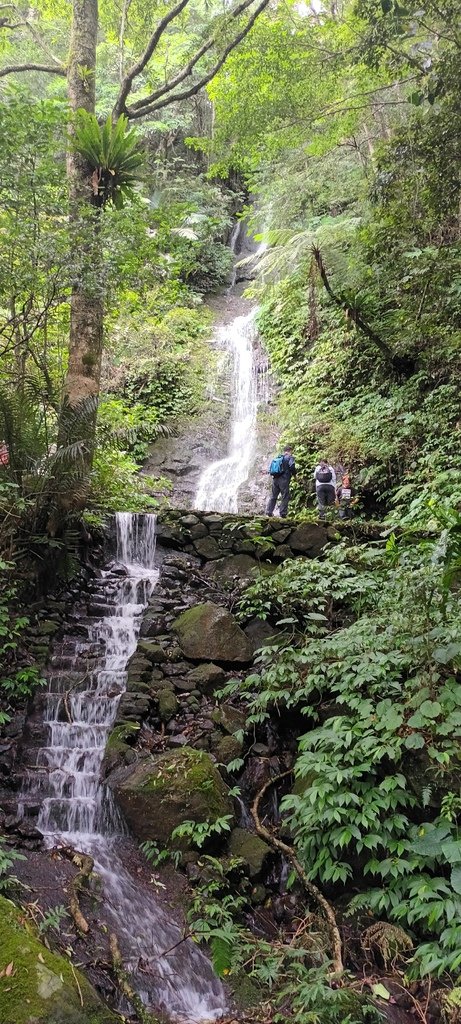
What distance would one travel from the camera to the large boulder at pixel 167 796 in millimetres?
4617

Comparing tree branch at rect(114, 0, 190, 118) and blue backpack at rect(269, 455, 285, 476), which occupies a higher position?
tree branch at rect(114, 0, 190, 118)

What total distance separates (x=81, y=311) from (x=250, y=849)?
250 inches

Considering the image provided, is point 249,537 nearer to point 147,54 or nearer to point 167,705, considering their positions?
point 167,705

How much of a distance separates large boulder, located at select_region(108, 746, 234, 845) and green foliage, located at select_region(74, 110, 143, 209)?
6481 mm

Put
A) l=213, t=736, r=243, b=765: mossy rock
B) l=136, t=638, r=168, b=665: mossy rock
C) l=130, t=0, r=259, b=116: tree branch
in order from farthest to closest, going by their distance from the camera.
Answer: l=130, t=0, r=259, b=116: tree branch, l=136, t=638, r=168, b=665: mossy rock, l=213, t=736, r=243, b=765: mossy rock

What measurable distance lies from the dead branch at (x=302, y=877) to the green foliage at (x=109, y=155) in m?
6.82

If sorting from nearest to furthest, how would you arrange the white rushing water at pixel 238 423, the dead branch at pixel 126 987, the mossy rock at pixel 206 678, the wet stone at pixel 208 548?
the dead branch at pixel 126 987, the mossy rock at pixel 206 678, the wet stone at pixel 208 548, the white rushing water at pixel 238 423

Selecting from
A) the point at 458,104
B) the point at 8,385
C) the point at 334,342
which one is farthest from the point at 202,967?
the point at 334,342

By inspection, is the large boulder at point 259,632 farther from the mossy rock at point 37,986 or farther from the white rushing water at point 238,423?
the white rushing water at point 238,423

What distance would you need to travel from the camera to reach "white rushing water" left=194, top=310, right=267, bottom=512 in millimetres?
12914

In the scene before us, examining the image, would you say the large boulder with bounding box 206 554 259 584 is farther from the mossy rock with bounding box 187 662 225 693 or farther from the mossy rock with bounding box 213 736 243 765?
the mossy rock with bounding box 213 736 243 765

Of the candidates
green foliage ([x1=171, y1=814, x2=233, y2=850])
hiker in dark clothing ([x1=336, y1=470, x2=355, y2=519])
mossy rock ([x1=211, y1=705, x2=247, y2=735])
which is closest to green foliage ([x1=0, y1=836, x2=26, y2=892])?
green foliage ([x1=171, y1=814, x2=233, y2=850])

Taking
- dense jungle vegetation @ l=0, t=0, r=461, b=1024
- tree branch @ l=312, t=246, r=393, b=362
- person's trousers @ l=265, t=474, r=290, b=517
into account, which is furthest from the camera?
tree branch @ l=312, t=246, r=393, b=362

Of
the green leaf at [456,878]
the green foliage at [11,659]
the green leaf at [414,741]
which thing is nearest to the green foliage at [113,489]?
the green foliage at [11,659]
